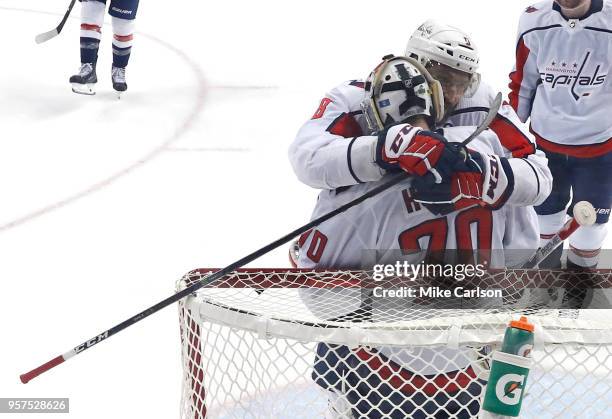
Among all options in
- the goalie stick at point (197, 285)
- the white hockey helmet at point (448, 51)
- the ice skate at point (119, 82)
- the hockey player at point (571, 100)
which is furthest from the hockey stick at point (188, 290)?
the ice skate at point (119, 82)

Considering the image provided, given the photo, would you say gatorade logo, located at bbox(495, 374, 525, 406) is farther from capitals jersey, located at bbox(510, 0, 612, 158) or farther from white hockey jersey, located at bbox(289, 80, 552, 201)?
capitals jersey, located at bbox(510, 0, 612, 158)

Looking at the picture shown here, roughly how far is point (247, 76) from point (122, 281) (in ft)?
6.81

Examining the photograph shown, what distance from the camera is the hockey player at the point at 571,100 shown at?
248 centimetres

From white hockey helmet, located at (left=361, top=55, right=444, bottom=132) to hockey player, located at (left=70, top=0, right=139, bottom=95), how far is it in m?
2.97

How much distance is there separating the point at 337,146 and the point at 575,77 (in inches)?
54.9

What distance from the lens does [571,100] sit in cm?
256

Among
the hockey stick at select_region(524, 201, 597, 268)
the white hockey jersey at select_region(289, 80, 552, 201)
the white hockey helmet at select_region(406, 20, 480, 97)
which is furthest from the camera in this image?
the hockey stick at select_region(524, 201, 597, 268)

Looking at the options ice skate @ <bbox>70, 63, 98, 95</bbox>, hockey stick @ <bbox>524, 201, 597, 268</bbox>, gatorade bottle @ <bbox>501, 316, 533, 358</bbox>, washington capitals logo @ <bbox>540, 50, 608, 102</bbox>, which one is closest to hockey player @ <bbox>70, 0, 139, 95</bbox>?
ice skate @ <bbox>70, 63, 98, 95</bbox>

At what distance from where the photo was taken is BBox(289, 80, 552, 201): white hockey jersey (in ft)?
4.29

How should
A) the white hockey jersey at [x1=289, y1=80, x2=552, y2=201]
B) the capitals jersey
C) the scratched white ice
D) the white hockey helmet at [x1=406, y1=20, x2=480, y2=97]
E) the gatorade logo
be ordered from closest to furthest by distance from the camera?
the gatorade logo < the white hockey jersey at [x1=289, y1=80, x2=552, y2=201] < the white hockey helmet at [x1=406, y1=20, x2=480, y2=97] < the scratched white ice < the capitals jersey

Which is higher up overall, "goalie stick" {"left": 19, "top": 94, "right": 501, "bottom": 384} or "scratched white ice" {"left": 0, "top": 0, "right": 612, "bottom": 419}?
"goalie stick" {"left": 19, "top": 94, "right": 501, "bottom": 384}

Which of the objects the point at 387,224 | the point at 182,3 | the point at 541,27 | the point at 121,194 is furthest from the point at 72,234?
the point at 182,3

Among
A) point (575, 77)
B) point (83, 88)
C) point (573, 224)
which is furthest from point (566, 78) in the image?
point (83, 88)

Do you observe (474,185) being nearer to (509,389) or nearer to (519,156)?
(519,156)
